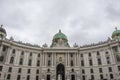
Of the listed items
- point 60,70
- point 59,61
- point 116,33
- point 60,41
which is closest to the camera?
point 60,70

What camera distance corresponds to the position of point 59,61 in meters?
69.6

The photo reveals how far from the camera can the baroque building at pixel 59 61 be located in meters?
59.2

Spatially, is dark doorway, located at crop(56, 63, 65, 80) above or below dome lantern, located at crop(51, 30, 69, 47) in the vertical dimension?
below

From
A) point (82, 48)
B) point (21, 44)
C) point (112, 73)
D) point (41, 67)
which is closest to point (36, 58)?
point (41, 67)

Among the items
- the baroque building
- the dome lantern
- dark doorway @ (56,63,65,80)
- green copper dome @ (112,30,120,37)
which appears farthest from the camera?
the dome lantern

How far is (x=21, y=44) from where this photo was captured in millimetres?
→ 66938

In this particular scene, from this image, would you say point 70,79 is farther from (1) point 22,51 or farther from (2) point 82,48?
(1) point 22,51

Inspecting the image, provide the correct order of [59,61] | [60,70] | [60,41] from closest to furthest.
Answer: [60,70] < [59,61] < [60,41]

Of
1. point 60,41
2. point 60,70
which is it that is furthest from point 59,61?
point 60,41

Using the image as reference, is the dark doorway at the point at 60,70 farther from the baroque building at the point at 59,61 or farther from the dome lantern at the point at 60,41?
the dome lantern at the point at 60,41

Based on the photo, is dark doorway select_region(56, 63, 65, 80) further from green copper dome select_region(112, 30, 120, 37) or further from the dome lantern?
green copper dome select_region(112, 30, 120, 37)

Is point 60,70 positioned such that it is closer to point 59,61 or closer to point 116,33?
point 59,61

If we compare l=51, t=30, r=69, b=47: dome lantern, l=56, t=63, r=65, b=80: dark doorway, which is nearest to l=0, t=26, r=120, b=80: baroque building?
l=56, t=63, r=65, b=80: dark doorway

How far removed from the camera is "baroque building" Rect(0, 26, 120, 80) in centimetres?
5916
